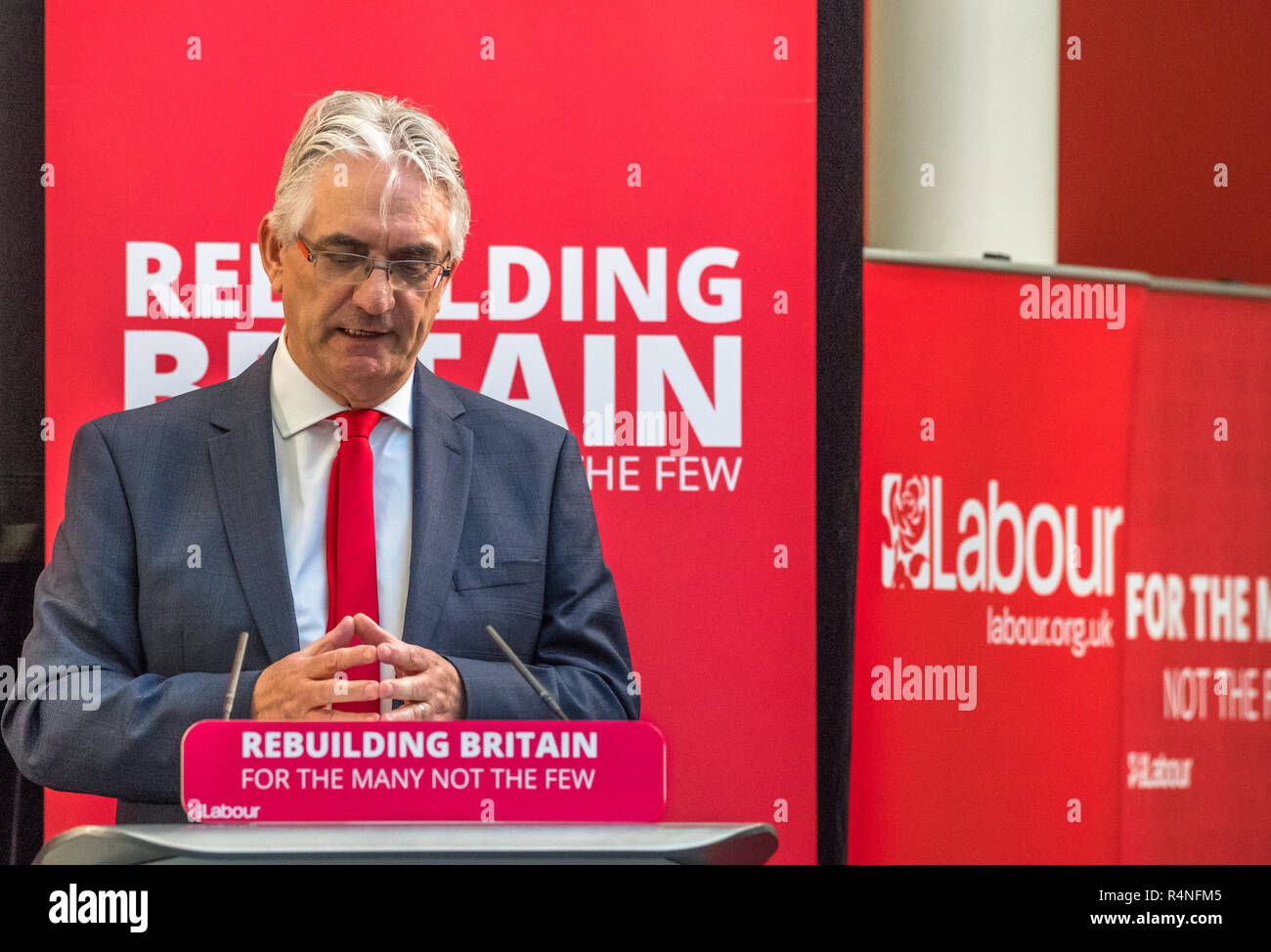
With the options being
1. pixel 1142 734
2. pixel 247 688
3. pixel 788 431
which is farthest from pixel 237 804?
pixel 1142 734

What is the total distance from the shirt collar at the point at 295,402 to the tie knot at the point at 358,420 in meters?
0.01

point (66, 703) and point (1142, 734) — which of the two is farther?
point (1142, 734)

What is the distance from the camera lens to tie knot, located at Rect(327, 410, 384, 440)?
2.45 m

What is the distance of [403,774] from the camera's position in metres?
2.24

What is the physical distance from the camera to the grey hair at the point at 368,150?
2.38 metres

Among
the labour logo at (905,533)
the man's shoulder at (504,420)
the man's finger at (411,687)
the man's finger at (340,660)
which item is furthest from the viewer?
the labour logo at (905,533)

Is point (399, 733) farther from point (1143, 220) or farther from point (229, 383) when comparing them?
point (1143, 220)

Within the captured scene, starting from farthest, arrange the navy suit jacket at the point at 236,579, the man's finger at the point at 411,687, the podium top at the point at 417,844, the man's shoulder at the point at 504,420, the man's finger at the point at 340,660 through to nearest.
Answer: the man's shoulder at the point at 504,420, the navy suit jacket at the point at 236,579, the man's finger at the point at 411,687, the man's finger at the point at 340,660, the podium top at the point at 417,844

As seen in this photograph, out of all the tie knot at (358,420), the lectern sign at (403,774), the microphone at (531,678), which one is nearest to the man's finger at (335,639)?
the lectern sign at (403,774)

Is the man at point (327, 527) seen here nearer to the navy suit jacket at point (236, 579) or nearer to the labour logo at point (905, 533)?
the navy suit jacket at point (236, 579)

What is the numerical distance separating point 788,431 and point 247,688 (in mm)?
1104

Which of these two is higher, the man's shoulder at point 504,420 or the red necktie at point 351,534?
the man's shoulder at point 504,420

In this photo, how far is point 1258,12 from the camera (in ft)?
9.36

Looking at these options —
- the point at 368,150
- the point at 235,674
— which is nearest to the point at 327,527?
the point at 235,674
